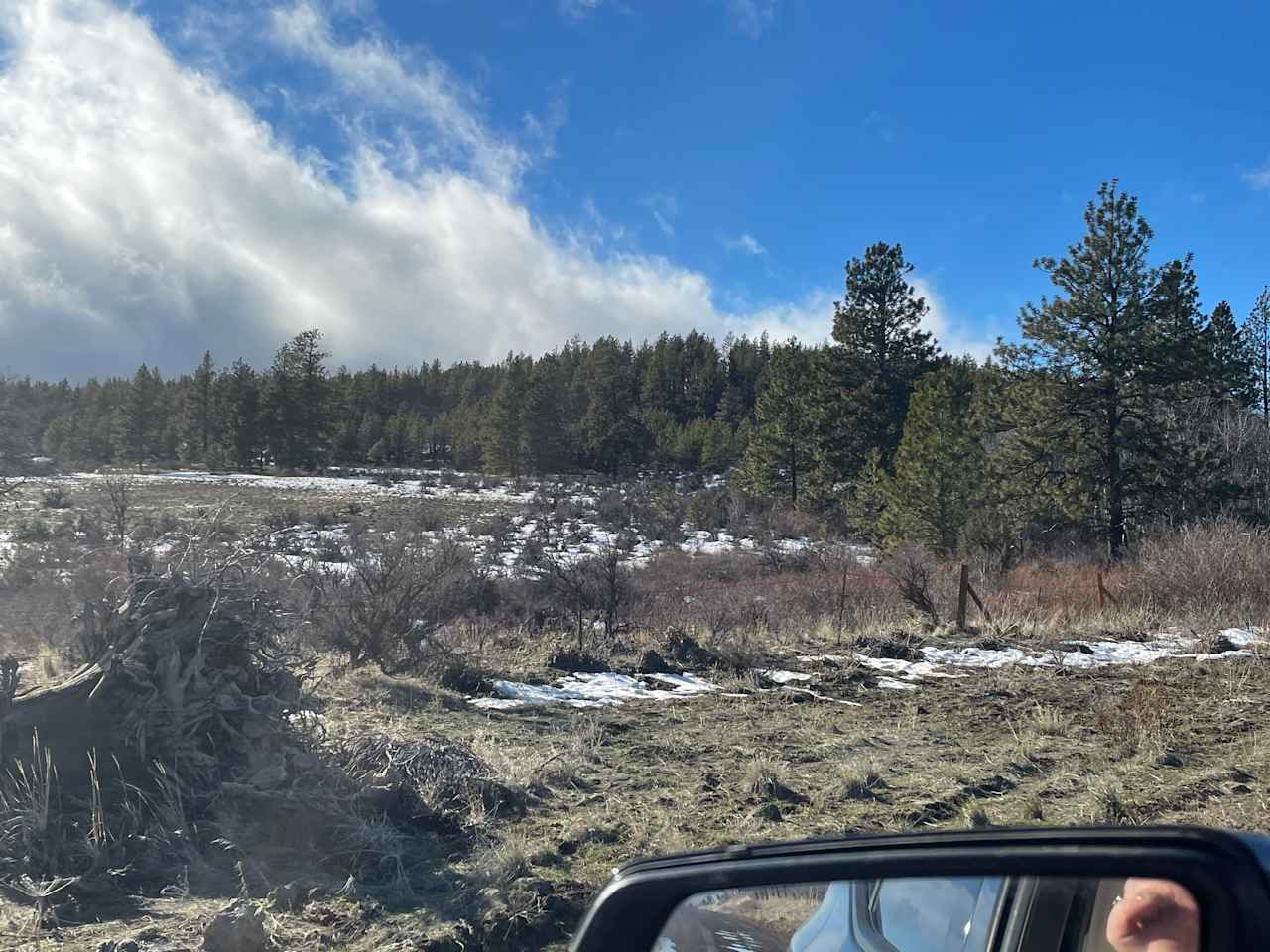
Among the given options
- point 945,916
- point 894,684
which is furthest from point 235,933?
point 894,684

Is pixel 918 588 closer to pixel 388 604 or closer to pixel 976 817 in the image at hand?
pixel 388 604

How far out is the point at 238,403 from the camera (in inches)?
2441

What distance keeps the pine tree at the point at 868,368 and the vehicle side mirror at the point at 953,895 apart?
38.4 meters

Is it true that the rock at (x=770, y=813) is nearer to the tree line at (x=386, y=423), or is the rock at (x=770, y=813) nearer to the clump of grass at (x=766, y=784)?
the clump of grass at (x=766, y=784)

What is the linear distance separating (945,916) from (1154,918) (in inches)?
14.4

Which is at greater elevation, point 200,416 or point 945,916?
point 200,416

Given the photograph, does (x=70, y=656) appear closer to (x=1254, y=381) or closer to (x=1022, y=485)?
(x=1022, y=485)

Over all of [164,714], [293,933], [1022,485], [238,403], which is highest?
[238,403]

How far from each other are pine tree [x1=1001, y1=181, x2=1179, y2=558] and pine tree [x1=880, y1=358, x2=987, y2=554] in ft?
5.67

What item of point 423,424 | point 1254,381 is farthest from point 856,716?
point 423,424

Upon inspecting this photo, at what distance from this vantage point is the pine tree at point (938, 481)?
2566 cm

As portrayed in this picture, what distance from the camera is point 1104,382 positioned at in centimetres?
2403

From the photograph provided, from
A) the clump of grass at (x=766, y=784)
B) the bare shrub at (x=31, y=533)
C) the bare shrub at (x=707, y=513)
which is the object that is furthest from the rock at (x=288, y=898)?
the bare shrub at (x=707, y=513)

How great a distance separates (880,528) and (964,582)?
53.3 feet
